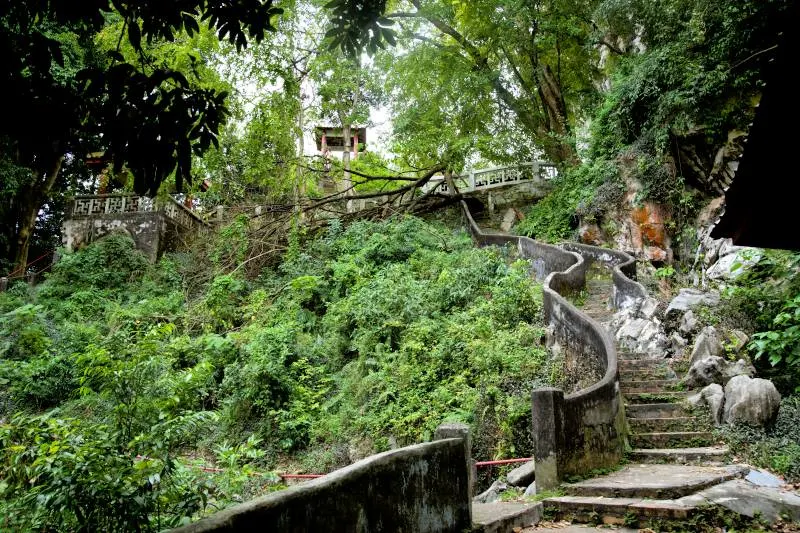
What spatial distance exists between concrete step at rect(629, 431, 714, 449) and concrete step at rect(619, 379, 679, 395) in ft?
3.92

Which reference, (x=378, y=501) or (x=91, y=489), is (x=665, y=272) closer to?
(x=378, y=501)

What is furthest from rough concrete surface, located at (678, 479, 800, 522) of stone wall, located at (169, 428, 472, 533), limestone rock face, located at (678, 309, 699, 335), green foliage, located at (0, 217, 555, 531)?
limestone rock face, located at (678, 309, 699, 335)

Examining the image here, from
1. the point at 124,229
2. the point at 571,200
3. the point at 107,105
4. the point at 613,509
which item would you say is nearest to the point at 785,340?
the point at 613,509

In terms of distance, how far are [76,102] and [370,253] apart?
557 inches

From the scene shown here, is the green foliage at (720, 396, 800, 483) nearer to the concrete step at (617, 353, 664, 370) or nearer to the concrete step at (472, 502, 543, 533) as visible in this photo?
the concrete step at (617, 353, 664, 370)

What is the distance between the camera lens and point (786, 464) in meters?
6.49

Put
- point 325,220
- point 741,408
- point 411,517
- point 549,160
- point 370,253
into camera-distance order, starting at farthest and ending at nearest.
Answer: point 549,160 < point 325,220 < point 370,253 < point 741,408 < point 411,517

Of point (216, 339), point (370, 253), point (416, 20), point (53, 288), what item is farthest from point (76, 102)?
point (416, 20)

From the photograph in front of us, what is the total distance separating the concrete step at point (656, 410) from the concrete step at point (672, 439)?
0.55 metres

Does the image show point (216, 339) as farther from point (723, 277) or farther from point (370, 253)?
point (723, 277)

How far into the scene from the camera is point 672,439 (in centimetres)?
764

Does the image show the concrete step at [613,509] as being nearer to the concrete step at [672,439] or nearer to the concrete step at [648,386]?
the concrete step at [672,439]

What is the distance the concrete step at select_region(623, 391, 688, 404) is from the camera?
855 centimetres

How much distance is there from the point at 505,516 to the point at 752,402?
4.62 metres
